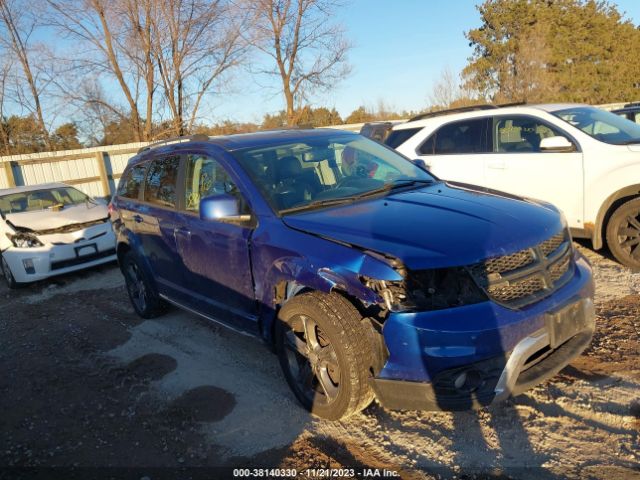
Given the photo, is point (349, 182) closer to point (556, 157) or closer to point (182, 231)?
point (182, 231)

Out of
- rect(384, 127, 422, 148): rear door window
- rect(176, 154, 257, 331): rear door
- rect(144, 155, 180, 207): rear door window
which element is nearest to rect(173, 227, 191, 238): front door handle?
rect(176, 154, 257, 331): rear door

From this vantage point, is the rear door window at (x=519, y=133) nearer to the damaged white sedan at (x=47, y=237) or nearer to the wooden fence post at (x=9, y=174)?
the damaged white sedan at (x=47, y=237)

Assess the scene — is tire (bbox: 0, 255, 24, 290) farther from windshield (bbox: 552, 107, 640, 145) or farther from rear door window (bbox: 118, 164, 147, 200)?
windshield (bbox: 552, 107, 640, 145)

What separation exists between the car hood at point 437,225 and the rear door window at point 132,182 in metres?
2.55

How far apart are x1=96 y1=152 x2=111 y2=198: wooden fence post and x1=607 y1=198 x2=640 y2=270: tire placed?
1289 centimetres

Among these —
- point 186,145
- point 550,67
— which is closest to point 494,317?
point 186,145

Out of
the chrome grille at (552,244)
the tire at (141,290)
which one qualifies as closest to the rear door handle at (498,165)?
the chrome grille at (552,244)

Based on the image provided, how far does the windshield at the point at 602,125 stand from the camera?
562cm

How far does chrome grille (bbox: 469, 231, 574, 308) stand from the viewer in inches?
105

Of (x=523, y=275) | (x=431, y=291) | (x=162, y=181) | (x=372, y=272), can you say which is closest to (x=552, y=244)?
(x=523, y=275)

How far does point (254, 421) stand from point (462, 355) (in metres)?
1.53

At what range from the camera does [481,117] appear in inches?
260

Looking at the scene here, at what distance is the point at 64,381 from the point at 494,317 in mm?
3636

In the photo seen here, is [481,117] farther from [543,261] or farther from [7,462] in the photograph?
[7,462]
